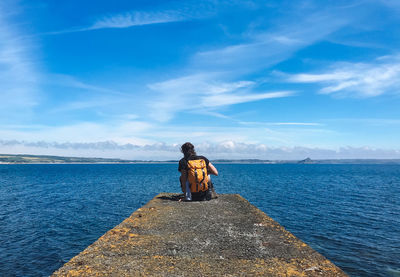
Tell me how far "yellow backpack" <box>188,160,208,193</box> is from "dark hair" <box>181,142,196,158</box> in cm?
51

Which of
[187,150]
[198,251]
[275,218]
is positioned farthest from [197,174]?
[275,218]

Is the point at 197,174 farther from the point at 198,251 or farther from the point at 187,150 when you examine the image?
the point at 198,251

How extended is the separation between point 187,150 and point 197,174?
0.97 m

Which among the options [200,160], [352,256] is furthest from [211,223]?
[352,256]

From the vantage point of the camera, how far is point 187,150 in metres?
8.85

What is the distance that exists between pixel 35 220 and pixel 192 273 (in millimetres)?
26970

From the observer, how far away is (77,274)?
373cm

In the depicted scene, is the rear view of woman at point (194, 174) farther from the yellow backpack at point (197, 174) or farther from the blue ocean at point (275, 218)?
the blue ocean at point (275, 218)

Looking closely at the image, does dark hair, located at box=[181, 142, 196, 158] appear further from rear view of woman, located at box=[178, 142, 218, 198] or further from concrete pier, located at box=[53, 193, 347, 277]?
concrete pier, located at box=[53, 193, 347, 277]

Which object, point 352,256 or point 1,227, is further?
point 1,227

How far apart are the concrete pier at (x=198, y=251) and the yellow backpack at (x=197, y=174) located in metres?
1.55

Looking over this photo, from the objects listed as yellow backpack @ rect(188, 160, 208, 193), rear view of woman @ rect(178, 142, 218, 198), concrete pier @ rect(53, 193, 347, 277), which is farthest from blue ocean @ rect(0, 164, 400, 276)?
concrete pier @ rect(53, 193, 347, 277)

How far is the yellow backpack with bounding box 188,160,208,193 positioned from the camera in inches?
326

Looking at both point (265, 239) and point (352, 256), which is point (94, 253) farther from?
point (352, 256)
